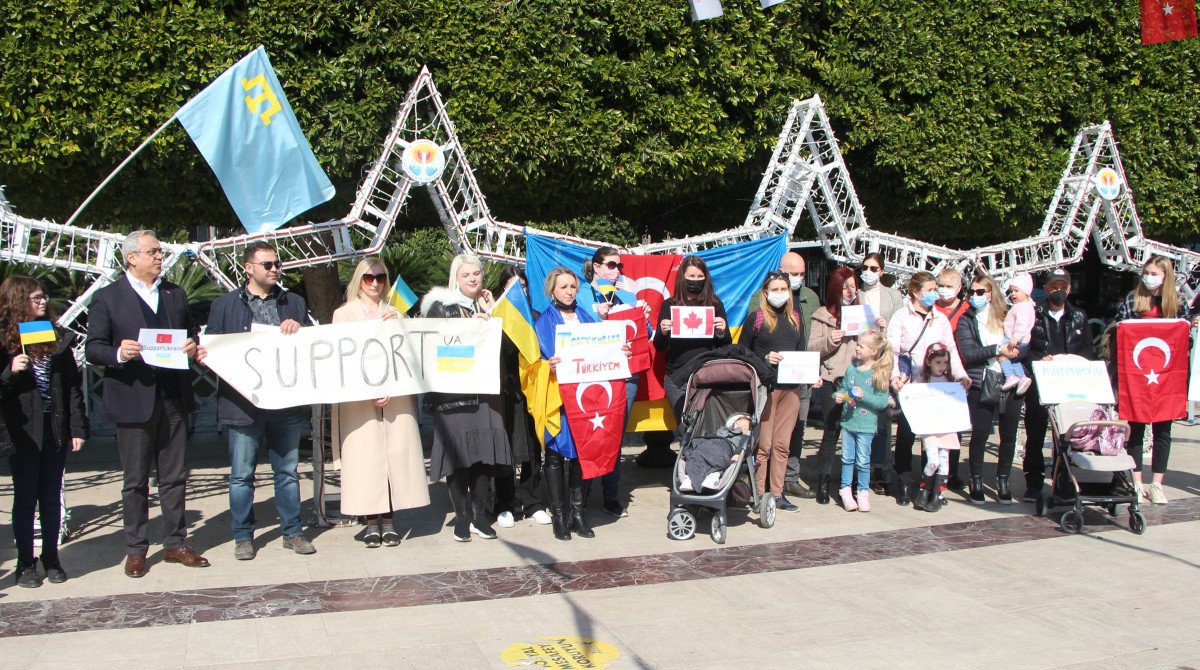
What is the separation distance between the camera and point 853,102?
10.7 metres

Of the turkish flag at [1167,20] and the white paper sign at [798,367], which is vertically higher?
the turkish flag at [1167,20]

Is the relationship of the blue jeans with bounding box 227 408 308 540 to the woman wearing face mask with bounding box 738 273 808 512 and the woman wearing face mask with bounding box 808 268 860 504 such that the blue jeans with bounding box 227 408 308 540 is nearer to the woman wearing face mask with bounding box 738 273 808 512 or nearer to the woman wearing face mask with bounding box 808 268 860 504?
the woman wearing face mask with bounding box 738 273 808 512

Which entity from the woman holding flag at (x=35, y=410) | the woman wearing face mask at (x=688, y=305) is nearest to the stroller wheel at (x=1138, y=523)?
the woman wearing face mask at (x=688, y=305)

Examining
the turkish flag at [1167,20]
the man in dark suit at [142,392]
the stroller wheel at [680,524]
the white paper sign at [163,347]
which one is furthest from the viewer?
the turkish flag at [1167,20]

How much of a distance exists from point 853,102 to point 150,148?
6635 mm

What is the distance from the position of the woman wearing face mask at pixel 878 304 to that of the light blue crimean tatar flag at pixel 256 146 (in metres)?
4.52

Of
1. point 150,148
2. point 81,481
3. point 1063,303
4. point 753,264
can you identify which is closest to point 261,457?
point 81,481

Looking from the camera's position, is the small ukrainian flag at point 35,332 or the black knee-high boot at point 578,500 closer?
the small ukrainian flag at point 35,332

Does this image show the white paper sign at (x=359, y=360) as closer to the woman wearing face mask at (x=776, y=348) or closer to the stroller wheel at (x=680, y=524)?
the stroller wheel at (x=680, y=524)

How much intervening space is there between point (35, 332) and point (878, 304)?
637 centimetres

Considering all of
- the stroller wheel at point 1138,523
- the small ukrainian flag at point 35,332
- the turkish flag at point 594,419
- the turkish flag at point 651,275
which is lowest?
the stroller wheel at point 1138,523

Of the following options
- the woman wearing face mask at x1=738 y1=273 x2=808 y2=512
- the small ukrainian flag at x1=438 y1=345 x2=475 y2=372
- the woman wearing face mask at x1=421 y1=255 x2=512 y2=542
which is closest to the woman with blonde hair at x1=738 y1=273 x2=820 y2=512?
the woman wearing face mask at x1=738 y1=273 x2=808 y2=512

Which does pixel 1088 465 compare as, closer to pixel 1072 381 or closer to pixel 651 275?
pixel 1072 381

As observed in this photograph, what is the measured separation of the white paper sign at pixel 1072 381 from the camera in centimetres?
771
